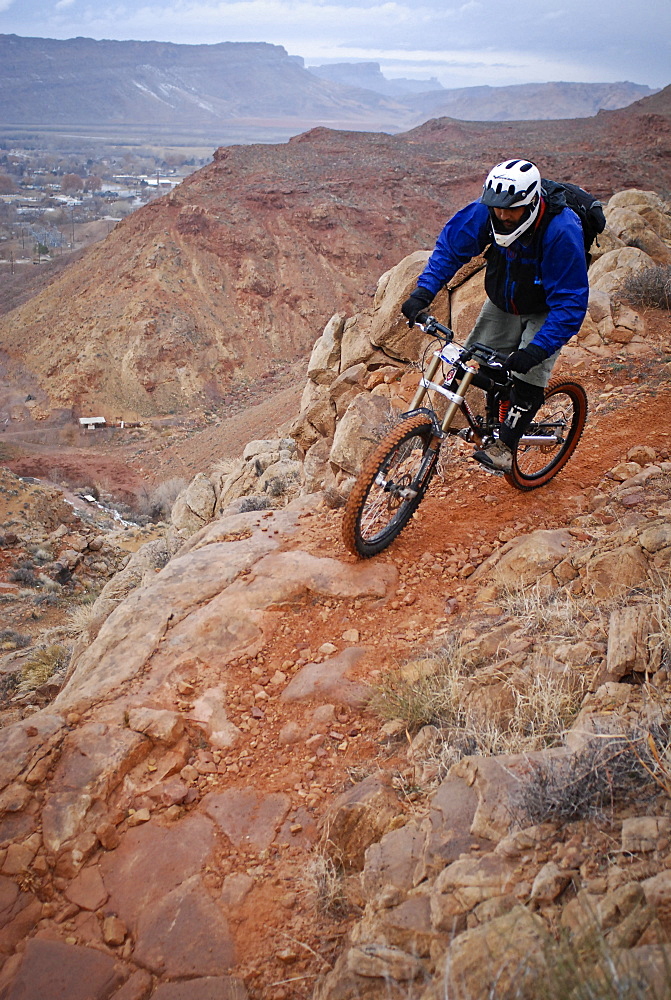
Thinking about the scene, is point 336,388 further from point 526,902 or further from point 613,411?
point 526,902

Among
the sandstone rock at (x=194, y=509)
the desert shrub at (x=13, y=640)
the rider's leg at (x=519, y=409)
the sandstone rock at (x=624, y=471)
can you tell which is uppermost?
the rider's leg at (x=519, y=409)

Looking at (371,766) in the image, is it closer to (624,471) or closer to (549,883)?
(549,883)

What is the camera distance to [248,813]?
9.83 feet

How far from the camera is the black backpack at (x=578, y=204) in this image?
376cm

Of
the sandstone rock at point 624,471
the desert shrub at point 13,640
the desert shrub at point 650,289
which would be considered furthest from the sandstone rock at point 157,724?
the desert shrub at point 650,289

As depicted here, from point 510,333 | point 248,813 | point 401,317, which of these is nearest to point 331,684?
point 248,813

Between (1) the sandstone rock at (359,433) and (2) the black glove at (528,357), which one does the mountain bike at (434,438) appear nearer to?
(2) the black glove at (528,357)

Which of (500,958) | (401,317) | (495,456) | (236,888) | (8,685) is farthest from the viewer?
(401,317)

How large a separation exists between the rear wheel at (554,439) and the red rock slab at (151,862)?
130 inches

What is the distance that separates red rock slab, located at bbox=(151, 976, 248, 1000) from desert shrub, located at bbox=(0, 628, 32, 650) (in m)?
7.47

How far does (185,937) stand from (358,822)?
2.57 feet

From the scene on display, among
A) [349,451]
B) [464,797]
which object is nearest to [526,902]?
[464,797]

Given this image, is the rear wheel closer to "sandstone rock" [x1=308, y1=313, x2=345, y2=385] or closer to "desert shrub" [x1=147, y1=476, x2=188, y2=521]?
"sandstone rock" [x1=308, y1=313, x2=345, y2=385]

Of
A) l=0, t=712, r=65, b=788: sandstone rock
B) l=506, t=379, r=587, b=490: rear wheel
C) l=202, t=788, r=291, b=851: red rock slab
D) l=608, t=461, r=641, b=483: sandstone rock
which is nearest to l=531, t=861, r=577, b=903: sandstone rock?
l=202, t=788, r=291, b=851: red rock slab
